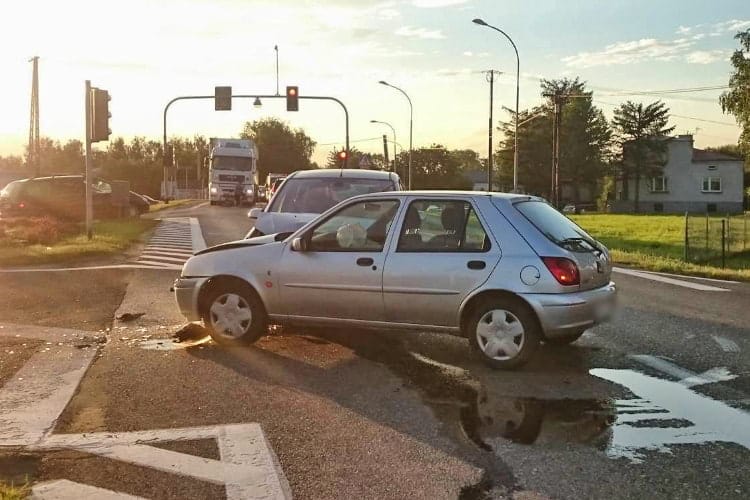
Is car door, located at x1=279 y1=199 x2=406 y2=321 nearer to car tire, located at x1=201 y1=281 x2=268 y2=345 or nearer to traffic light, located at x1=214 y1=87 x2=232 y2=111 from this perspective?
car tire, located at x1=201 y1=281 x2=268 y2=345

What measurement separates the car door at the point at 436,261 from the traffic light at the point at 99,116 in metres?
12.6

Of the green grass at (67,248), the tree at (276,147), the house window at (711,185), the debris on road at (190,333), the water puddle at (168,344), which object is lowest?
the water puddle at (168,344)

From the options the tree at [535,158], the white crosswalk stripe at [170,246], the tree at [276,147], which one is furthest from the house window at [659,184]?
the white crosswalk stripe at [170,246]

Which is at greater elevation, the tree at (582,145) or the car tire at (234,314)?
the tree at (582,145)

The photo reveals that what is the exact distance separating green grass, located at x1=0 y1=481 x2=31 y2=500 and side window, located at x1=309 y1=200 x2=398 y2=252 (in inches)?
150

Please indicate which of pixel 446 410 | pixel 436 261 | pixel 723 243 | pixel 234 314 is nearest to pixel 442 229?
pixel 436 261

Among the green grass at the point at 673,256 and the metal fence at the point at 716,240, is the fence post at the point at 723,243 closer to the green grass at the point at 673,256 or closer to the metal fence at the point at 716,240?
the metal fence at the point at 716,240

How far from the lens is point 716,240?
22078 millimetres

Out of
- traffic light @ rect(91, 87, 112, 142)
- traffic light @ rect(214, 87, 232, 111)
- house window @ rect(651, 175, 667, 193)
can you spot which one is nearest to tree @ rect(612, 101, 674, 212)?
house window @ rect(651, 175, 667, 193)

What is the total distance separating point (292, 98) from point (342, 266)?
32928 millimetres

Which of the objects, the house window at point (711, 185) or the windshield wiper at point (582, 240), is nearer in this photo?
the windshield wiper at point (582, 240)

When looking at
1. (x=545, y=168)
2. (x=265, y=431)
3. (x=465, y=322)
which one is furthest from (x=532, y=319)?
(x=545, y=168)

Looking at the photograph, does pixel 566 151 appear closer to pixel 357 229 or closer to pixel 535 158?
pixel 535 158

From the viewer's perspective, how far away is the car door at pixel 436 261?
6.93 metres
